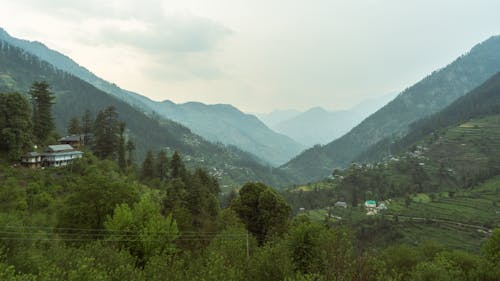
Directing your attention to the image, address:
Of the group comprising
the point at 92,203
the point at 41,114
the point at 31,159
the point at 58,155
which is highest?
the point at 41,114

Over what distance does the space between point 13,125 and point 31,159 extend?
7.78 metres

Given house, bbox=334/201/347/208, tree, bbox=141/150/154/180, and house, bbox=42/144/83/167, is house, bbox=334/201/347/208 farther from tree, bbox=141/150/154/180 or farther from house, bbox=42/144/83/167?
house, bbox=42/144/83/167

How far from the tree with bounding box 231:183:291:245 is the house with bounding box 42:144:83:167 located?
41498 mm

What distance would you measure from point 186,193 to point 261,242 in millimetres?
18807

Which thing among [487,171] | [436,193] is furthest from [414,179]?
[487,171]

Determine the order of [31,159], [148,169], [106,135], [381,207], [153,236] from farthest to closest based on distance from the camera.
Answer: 1. [381,207]
2. [148,169]
3. [106,135]
4. [31,159]
5. [153,236]

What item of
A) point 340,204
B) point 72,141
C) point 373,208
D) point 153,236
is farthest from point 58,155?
point 340,204

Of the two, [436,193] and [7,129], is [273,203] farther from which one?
[436,193]

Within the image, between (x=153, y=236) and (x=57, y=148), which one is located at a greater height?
(x=57, y=148)

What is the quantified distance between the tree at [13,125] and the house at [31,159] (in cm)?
120

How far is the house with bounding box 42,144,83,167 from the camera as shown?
6881cm

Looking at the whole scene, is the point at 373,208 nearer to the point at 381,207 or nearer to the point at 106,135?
the point at 381,207

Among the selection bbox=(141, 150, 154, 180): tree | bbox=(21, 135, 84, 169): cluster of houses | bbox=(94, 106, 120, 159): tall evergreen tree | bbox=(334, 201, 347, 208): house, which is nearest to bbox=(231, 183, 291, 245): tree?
bbox=(141, 150, 154, 180): tree

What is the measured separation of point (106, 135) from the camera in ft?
281
